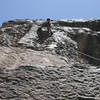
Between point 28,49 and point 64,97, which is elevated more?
point 28,49

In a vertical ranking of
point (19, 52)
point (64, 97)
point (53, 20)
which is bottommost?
point (64, 97)

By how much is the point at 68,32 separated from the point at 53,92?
790 cm

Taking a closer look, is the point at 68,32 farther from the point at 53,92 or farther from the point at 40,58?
the point at 53,92

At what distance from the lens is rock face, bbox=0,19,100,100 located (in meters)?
5.88

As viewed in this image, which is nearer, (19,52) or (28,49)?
(19,52)

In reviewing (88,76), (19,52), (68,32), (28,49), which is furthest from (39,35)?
(88,76)

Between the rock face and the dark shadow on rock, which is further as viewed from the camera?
the dark shadow on rock

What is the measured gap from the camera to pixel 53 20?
50.5 ft

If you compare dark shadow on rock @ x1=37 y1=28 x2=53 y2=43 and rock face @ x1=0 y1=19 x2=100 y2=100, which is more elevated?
dark shadow on rock @ x1=37 y1=28 x2=53 y2=43

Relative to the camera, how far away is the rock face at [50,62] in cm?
588

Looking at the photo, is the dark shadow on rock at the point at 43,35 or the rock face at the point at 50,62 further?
the dark shadow on rock at the point at 43,35

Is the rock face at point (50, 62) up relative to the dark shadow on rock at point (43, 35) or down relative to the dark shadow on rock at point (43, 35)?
down

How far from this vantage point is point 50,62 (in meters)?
9.38

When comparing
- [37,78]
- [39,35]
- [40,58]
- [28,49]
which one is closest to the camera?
[37,78]
